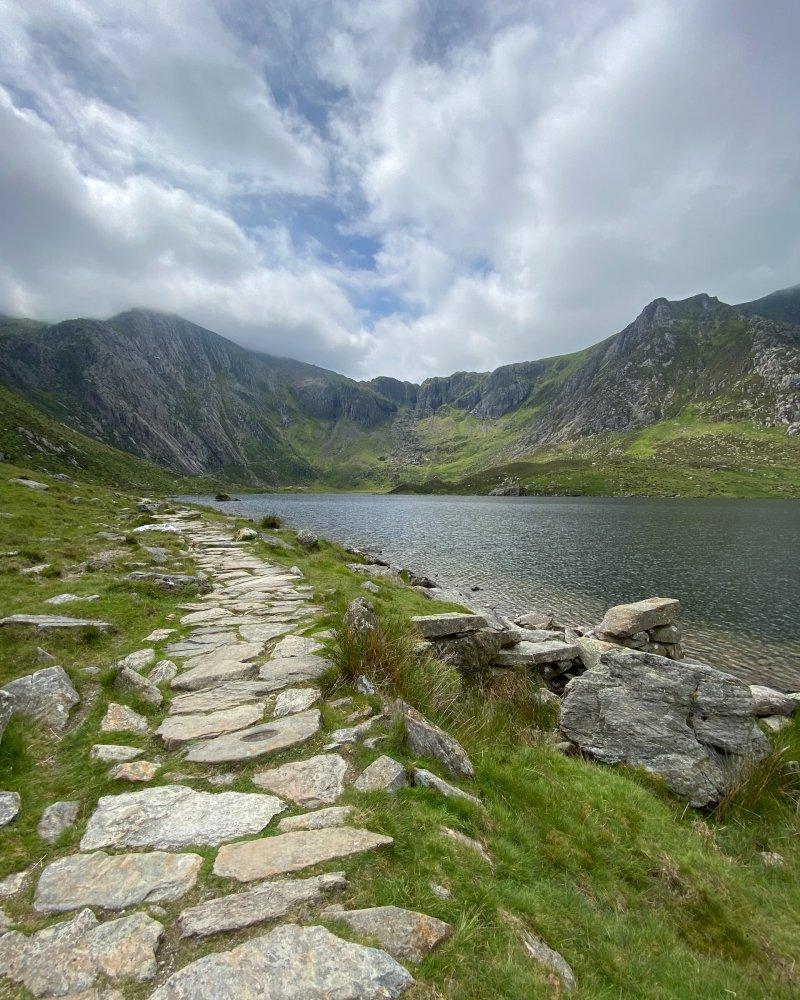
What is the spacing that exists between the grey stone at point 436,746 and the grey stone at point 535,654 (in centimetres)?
657

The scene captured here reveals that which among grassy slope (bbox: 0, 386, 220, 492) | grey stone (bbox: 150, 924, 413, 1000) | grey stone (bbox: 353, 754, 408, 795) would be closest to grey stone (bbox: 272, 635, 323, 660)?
grey stone (bbox: 353, 754, 408, 795)

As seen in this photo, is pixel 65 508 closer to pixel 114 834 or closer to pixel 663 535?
pixel 114 834

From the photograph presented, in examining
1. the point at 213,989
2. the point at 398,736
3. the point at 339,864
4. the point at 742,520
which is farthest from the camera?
the point at 742,520

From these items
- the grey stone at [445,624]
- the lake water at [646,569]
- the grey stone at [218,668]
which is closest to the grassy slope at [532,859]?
the grey stone at [218,668]

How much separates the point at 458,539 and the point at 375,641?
49454 mm

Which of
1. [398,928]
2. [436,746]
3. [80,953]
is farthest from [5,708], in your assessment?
[436,746]

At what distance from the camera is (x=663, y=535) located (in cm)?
5759

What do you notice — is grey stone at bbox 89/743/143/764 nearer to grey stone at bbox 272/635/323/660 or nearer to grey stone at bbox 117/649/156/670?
grey stone at bbox 117/649/156/670

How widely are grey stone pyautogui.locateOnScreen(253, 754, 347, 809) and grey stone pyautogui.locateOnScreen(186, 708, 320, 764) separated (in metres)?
0.37

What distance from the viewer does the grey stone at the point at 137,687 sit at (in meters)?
6.79

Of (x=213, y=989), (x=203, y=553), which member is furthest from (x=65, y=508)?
(x=213, y=989)

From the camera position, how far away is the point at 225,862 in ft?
13.1

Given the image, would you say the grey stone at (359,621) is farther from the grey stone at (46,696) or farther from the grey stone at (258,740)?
the grey stone at (46,696)

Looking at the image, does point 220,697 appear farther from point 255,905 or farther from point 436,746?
point 255,905
